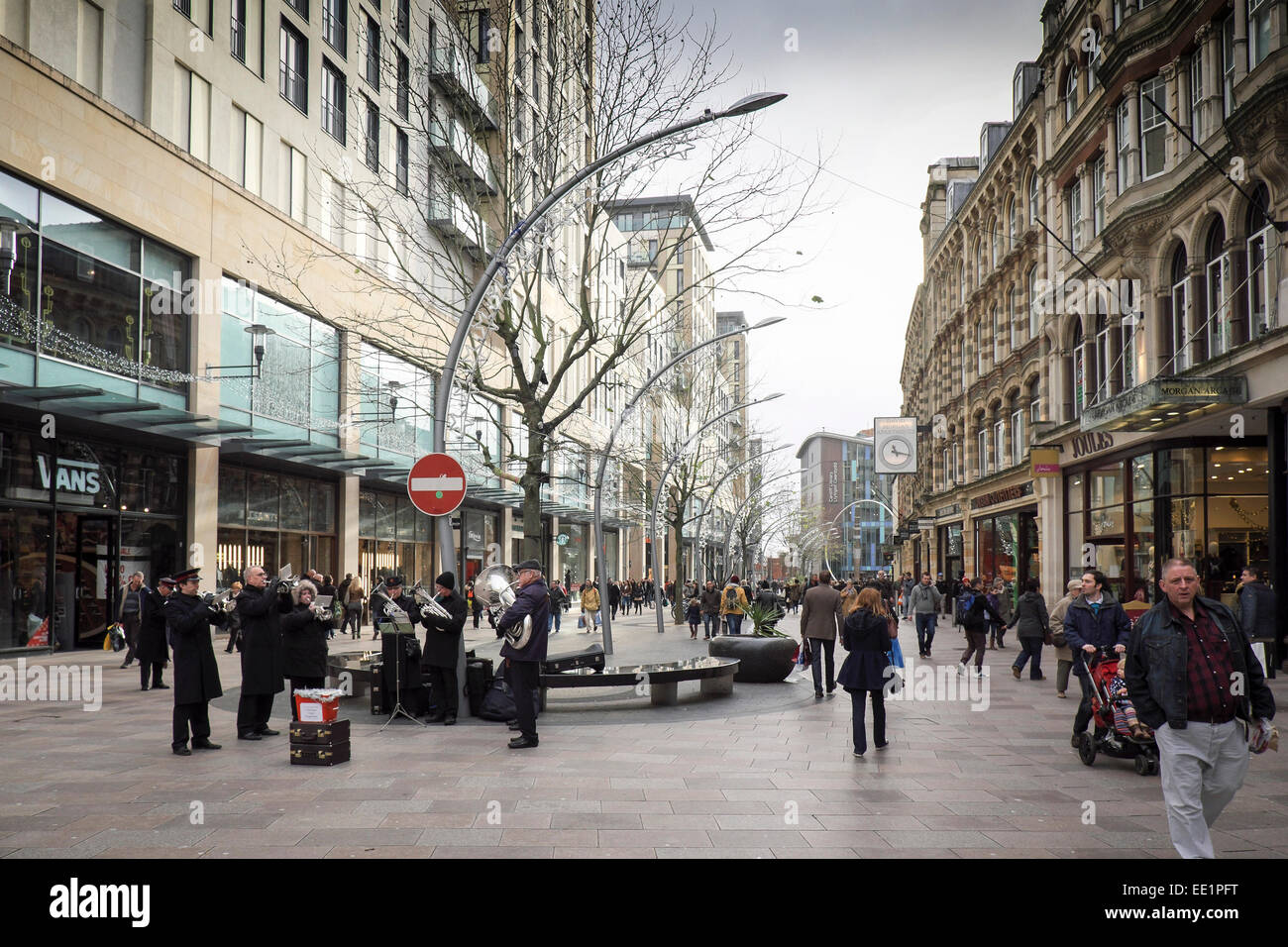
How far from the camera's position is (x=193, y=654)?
10.0 meters

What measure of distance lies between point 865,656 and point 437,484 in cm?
463

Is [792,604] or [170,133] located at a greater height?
[170,133]

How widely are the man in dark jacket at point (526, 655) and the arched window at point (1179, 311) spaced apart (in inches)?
630

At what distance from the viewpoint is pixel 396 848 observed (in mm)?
6430

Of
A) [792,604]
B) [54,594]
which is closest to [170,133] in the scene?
[54,594]

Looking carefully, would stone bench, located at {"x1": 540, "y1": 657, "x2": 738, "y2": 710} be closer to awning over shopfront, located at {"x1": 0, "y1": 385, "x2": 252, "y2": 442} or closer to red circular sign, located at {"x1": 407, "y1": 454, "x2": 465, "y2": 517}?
red circular sign, located at {"x1": 407, "y1": 454, "x2": 465, "y2": 517}

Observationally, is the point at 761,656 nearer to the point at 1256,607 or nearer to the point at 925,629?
the point at 1256,607

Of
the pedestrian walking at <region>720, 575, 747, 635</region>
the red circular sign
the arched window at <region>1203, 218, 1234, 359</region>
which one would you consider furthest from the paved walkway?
the pedestrian walking at <region>720, 575, 747, 635</region>

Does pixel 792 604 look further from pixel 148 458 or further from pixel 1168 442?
pixel 148 458

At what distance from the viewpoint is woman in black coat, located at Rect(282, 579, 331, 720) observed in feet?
35.9

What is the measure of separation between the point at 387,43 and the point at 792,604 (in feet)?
108

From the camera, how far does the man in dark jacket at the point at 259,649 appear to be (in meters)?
10.7

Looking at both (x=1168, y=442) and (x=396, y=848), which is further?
(x=1168, y=442)

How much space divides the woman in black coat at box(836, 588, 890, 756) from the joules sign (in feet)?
56.0
